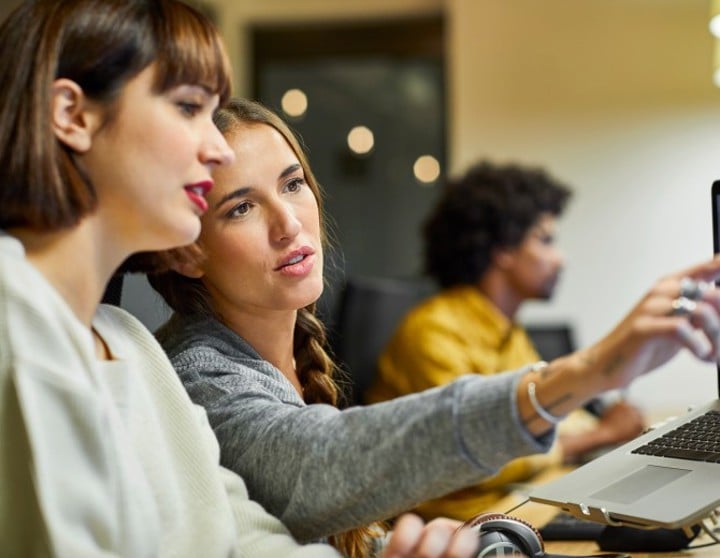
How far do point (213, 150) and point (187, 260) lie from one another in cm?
22

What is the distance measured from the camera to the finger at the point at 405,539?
2.74 feet

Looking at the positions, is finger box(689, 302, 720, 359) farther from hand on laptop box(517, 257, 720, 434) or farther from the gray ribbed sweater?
the gray ribbed sweater

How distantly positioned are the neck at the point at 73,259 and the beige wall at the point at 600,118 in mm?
3625

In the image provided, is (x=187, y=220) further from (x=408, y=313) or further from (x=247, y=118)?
(x=408, y=313)

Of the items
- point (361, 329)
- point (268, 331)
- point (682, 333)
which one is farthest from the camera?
point (361, 329)

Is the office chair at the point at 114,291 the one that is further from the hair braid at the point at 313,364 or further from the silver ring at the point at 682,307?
the silver ring at the point at 682,307

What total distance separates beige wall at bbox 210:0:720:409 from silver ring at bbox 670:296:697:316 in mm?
3574

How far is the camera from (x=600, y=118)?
175 inches

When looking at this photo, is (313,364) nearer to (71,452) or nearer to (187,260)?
(187,260)

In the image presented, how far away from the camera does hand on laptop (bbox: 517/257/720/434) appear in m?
0.76

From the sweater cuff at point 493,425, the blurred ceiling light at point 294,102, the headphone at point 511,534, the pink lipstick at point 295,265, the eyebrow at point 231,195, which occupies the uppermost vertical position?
the blurred ceiling light at point 294,102

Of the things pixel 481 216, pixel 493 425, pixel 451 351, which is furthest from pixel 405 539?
pixel 481 216

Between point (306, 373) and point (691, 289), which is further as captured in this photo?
Answer: point (306, 373)

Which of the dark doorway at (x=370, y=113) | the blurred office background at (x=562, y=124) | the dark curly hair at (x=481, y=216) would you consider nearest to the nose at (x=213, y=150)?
the dark curly hair at (x=481, y=216)
